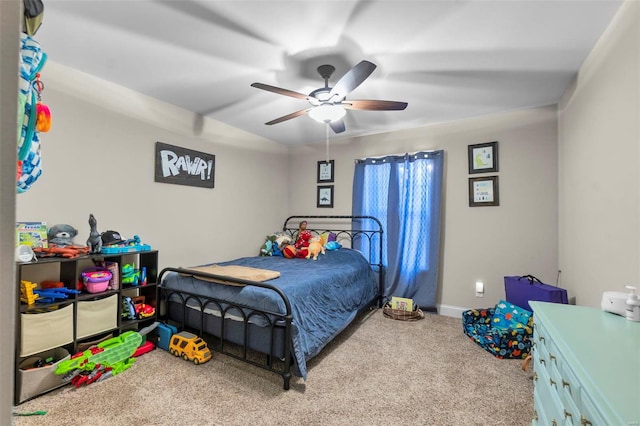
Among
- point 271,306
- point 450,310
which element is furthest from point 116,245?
point 450,310

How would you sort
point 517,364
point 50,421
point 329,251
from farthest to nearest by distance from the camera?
point 329,251 < point 517,364 < point 50,421

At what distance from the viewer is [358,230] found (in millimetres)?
4012

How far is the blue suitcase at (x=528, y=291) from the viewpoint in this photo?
2.39m

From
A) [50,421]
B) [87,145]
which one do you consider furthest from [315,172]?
[50,421]

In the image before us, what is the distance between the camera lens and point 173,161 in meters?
3.05

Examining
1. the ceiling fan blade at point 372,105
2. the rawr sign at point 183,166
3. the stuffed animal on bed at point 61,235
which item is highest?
the ceiling fan blade at point 372,105

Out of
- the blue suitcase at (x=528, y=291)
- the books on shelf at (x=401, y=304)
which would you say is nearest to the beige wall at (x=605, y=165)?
the blue suitcase at (x=528, y=291)

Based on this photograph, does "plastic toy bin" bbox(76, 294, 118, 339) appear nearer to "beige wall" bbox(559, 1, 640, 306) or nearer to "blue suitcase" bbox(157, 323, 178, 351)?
"blue suitcase" bbox(157, 323, 178, 351)

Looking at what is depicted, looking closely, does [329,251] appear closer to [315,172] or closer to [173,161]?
[315,172]

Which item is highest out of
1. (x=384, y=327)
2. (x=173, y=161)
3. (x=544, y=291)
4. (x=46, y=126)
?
(x=173, y=161)

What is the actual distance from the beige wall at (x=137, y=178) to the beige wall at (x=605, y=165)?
350 centimetres

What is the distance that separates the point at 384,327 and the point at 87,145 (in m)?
3.27

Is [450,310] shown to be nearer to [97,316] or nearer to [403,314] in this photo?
[403,314]

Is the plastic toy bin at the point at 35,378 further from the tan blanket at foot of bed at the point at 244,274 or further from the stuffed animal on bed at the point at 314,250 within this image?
the stuffed animal on bed at the point at 314,250
